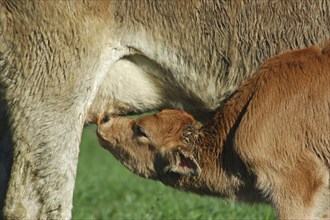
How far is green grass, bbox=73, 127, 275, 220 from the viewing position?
10234mm

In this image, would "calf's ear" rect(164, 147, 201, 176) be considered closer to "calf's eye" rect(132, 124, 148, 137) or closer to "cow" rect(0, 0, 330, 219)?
"calf's eye" rect(132, 124, 148, 137)

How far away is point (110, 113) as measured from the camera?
8.39 m

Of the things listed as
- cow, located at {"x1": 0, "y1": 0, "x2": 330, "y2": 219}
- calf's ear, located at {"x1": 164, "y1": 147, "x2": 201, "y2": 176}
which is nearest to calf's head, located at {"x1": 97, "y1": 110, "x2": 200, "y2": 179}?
calf's ear, located at {"x1": 164, "y1": 147, "x2": 201, "y2": 176}

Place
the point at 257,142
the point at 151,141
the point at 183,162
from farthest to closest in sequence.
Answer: the point at 151,141 < the point at 183,162 < the point at 257,142

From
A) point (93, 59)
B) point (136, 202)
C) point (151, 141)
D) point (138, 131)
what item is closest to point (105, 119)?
point (138, 131)

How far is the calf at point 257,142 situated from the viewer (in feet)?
23.9

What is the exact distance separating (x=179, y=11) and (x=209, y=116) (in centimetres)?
92

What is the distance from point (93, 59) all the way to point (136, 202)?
4.72 metres

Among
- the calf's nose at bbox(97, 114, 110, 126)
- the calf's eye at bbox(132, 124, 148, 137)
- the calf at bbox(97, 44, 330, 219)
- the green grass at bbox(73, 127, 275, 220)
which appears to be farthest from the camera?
the green grass at bbox(73, 127, 275, 220)

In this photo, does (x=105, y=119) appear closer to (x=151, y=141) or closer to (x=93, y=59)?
(x=151, y=141)

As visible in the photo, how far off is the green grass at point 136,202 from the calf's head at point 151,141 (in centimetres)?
59

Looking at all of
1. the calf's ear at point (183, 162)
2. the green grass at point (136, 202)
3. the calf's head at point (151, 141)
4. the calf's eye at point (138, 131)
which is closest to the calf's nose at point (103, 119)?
the calf's head at point (151, 141)

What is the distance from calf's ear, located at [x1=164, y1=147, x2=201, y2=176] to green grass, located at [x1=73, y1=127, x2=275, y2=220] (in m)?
0.56

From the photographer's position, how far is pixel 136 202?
12422mm
